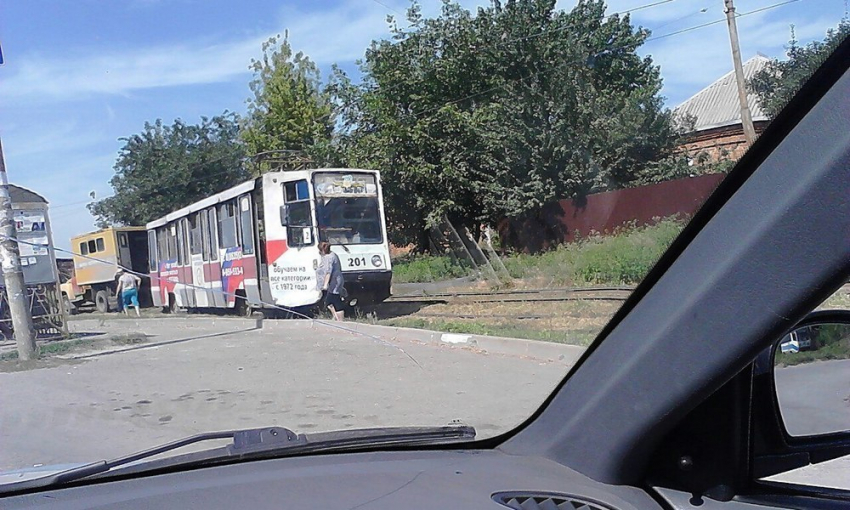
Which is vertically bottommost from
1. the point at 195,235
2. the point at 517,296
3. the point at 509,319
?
the point at 509,319

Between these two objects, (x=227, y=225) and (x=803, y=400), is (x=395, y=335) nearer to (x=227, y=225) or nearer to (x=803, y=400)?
(x=227, y=225)

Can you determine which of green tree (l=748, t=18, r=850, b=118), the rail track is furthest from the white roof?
green tree (l=748, t=18, r=850, b=118)

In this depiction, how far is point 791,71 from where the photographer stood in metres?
1.87

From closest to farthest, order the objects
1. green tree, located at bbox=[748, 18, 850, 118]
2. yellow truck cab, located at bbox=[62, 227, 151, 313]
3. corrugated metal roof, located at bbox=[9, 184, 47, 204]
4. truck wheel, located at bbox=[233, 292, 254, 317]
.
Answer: green tree, located at bbox=[748, 18, 850, 118] → corrugated metal roof, located at bbox=[9, 184, 47, 204] → yellow truck cab, located at bbox=[62, 227, 151, 313] → truck wheel, located at bbox=[233, 292, 254, 317]

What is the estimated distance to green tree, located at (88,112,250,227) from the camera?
2789 millimetres

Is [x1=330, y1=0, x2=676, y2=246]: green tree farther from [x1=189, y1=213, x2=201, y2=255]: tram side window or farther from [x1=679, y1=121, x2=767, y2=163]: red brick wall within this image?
[x1=189, y1=213, x2=201, y2=255]: tram side window

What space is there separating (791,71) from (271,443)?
1.75m

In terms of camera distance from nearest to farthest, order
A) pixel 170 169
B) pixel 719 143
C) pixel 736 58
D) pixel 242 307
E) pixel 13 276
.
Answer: pixel 719 143
pixel 736 58
pixel 13 276
pixel 170 169
pixel 242 307

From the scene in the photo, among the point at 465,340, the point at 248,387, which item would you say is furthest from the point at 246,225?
the point at 465,340

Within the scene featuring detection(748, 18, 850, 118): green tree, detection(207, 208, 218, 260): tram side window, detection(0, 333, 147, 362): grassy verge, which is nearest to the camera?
detection(748, 18, 850, 118): green tree

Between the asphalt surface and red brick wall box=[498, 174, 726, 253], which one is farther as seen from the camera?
the asphalt surface

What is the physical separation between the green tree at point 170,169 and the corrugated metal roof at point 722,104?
165 centimetres

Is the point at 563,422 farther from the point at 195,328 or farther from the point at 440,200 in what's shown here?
the point at 195,328

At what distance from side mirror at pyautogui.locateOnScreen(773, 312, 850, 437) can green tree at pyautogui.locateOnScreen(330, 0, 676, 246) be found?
880 mm
